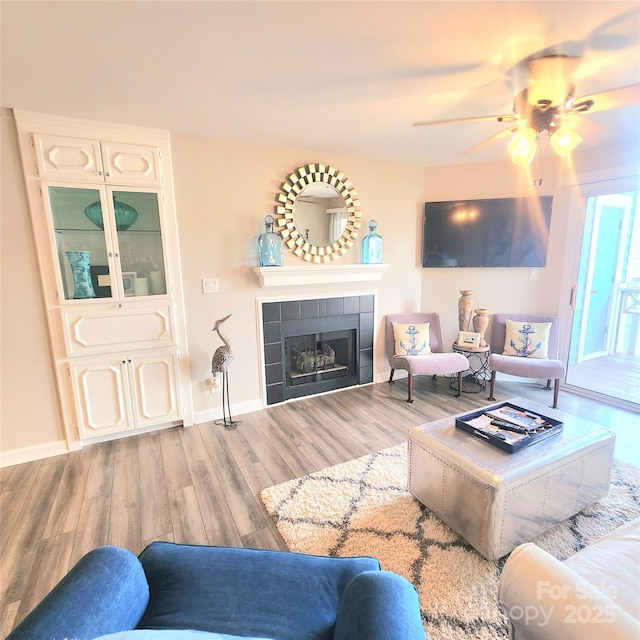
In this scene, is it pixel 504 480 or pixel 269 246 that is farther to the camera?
pixel 269 246

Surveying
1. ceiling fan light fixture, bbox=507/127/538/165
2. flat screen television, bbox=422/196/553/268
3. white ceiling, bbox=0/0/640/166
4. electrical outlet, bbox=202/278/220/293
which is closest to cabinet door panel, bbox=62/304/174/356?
electrical outlet, bbox=202/278/220/293

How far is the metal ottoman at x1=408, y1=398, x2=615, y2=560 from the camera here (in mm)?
1542

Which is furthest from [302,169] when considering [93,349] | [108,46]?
[93,349]

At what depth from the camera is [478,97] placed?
85.0 inches

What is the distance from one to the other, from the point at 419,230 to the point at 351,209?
3.27 ft

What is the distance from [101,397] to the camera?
2.66 m

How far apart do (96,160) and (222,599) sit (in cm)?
276

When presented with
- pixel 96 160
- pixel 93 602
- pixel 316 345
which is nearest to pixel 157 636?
pixel 93 602

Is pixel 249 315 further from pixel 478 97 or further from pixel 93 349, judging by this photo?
pixel 478 97

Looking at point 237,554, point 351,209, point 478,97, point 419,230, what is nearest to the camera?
point 237,554

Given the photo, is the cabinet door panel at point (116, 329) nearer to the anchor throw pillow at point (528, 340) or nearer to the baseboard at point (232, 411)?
the baseboard at point (232, 411)

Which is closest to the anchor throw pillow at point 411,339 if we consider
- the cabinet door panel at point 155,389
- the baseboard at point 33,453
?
the cabinet door panel at point 155,389

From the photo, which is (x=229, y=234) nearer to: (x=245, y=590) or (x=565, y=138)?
(x=565, y=138)

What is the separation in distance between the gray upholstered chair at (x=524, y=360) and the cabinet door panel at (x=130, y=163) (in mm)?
3494
